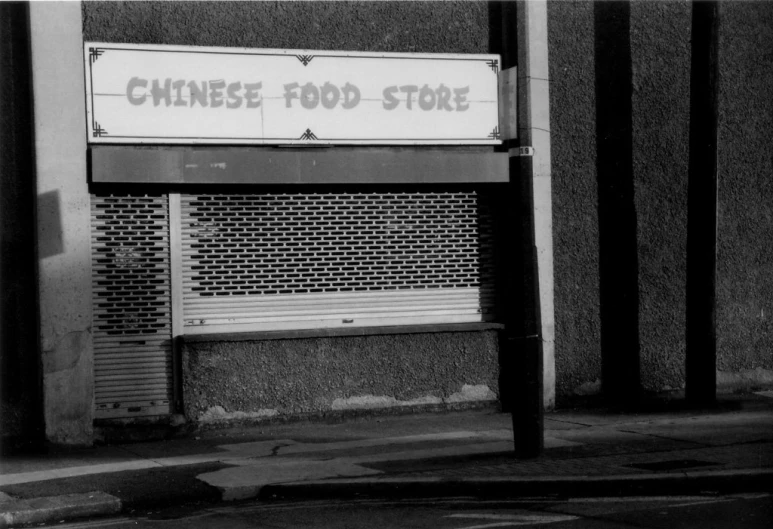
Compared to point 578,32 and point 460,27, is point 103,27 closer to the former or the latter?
point 460,27

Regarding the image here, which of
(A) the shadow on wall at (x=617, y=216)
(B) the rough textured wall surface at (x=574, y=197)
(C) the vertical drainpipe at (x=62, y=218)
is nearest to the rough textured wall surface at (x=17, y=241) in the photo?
(C) the vertical drainpipe at (x=62, y=218)

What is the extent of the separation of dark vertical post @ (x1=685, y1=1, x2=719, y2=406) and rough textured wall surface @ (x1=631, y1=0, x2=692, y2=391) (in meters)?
0.60

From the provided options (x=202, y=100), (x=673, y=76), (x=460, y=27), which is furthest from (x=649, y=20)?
(x=202, y=100)

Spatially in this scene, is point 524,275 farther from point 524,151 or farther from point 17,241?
point 17,241

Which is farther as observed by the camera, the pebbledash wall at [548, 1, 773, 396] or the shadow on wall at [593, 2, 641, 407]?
the shadow on wall at [593, 2, 641, 407]

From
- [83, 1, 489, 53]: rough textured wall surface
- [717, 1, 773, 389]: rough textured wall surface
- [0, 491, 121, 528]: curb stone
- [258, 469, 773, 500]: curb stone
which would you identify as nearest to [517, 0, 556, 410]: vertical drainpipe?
[83, 1, 489, 53]: rough textured wall surface

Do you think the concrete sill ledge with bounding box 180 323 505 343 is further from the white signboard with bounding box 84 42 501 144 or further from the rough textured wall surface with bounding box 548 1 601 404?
the white signboard with bounding box 84 42 501 144

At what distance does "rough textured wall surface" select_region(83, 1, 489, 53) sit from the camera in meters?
10.6

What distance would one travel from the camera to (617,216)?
12.4 metres

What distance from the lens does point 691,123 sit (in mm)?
11883

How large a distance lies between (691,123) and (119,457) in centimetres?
734

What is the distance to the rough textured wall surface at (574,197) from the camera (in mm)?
12078

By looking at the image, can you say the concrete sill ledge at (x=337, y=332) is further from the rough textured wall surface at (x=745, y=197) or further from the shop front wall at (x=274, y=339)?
the rough textured wall surface at (x=745, y=197)

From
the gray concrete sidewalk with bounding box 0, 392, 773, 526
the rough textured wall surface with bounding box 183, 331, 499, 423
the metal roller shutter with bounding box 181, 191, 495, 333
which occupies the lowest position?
the gray concrete sidewalk with bounding box 0, 392, 773, 526
